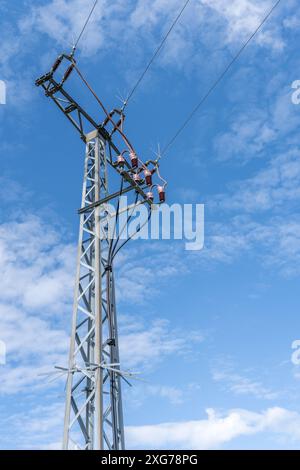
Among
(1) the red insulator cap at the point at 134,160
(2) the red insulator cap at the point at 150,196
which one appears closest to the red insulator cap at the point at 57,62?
(1) the red insulator cap at the point at 134,160

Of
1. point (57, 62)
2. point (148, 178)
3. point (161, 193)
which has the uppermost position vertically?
point (57, 62)

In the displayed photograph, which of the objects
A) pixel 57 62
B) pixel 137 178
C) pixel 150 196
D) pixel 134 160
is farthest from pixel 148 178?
pixel 57 62

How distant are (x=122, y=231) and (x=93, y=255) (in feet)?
3.53

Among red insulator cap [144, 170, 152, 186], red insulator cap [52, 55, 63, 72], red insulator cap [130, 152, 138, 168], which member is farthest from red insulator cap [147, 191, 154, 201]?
red insulator cap [52, 55, 63, 72]

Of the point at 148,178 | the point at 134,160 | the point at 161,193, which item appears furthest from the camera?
the point at 161,193

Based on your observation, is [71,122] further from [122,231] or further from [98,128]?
[122,231]

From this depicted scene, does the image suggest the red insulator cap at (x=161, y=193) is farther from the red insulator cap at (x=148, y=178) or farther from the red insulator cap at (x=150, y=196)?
the red insulator cap at (x=148, y=178)

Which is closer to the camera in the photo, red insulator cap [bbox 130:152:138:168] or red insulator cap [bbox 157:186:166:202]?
red insulator cap [bbox 130:152:138:168]

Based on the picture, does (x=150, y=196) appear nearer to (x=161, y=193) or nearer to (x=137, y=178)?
(x=161, y=193)

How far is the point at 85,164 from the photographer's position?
531 inches

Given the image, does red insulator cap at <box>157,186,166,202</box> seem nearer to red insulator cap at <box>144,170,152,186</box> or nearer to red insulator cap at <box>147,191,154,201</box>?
red insulator cap at <box>147,191,154,201</box>

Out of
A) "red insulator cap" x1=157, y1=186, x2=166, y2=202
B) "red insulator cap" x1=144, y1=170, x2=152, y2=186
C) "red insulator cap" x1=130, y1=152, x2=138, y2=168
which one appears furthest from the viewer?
"red insulator cap" x1=157, y1=186, x2=166, y2=202
